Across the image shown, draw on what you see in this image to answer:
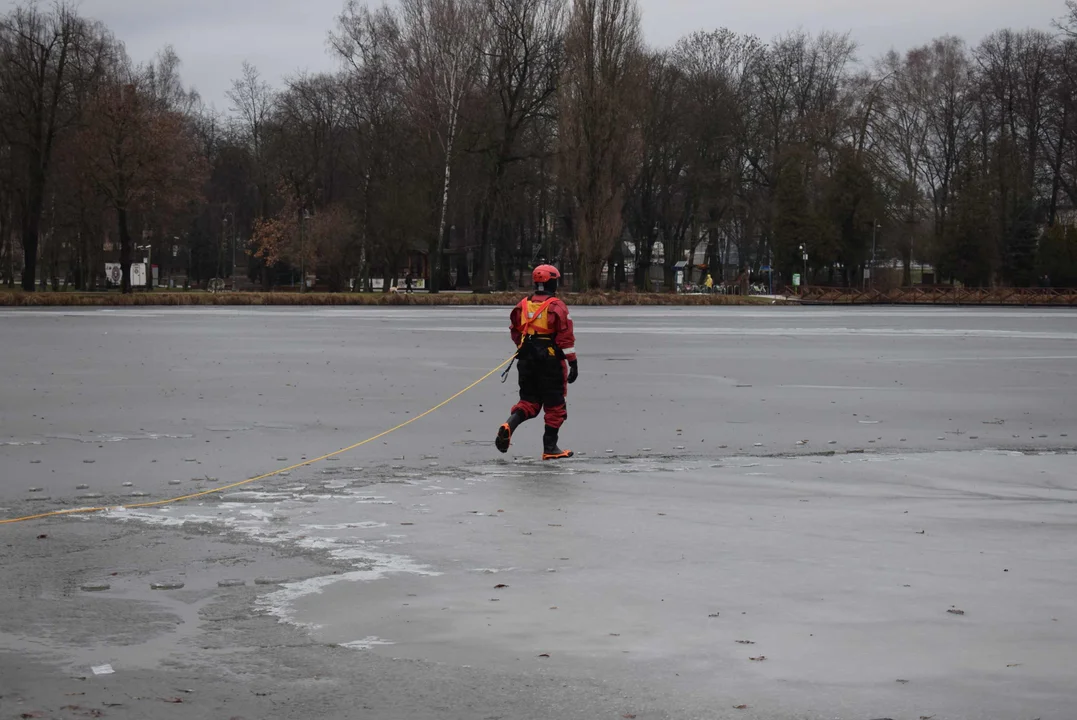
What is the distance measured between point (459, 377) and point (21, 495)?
1183 cm

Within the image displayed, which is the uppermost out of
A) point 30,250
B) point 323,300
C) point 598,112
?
point 598,112

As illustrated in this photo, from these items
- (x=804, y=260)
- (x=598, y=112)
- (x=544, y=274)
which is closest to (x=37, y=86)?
(x=598, y=112)

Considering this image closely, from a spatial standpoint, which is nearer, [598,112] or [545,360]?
[545,360]

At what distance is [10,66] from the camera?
70062 millimetres

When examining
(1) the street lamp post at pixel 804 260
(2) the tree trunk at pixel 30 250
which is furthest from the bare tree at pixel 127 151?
(1) the street lamp post at pixel 804 260

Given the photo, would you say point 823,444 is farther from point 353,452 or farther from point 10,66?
point 10,66

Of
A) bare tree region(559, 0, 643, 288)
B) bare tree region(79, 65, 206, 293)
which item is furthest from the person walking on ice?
bare tree region(79, 65, 206, 293)

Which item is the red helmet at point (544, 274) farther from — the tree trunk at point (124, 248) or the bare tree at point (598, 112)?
the tree trunk at point (124, 248)

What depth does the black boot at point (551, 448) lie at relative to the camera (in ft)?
42.7

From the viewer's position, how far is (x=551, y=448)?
13.1m

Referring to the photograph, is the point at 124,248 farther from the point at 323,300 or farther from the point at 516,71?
the point at 516,71

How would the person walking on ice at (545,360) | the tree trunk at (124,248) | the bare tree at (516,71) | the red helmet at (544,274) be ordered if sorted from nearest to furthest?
1. the person walking on ice at (545,360)
2. the red helmet at (544,274)
3. the tree trunk at (124,248)
4. the bare tree at (516,71)

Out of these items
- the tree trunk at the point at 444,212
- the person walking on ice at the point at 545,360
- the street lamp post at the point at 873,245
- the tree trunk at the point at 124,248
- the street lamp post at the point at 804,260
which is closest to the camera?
the person walking on ice at the point at 545,360

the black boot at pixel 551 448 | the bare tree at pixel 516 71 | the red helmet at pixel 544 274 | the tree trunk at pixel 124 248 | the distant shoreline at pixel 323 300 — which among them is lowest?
the black boot at pixel 551 448
